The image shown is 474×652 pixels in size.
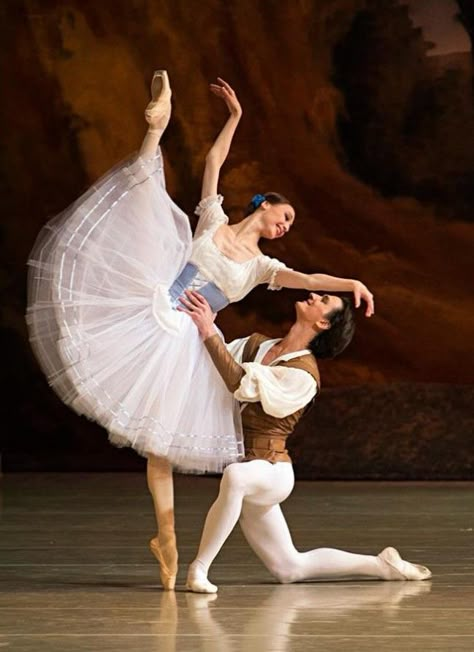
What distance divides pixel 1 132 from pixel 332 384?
113 inches

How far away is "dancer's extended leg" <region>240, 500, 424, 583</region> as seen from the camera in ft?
14.6

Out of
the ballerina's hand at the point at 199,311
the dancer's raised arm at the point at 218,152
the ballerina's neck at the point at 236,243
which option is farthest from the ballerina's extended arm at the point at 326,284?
the dancer's raised arm at the point at 218,152

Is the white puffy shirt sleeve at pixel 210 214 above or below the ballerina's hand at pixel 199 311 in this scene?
above

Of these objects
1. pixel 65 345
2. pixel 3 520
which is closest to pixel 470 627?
pixel 65 345

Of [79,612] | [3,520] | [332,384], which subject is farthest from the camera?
[332,384]

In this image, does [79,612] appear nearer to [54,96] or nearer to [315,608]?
[315,608]

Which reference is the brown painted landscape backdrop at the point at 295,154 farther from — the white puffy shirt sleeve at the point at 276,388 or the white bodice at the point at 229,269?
the white puffy shirt sleeve at the point at 276,388

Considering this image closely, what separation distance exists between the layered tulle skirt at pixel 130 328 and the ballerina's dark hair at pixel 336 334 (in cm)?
32

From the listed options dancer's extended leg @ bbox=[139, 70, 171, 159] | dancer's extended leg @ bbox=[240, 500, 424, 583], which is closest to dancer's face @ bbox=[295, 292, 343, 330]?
dancer's extended leg @ bbox=[240, 500, 424, 583]

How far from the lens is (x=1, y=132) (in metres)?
10.2

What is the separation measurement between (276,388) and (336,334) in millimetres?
282

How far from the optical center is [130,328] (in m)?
4.51

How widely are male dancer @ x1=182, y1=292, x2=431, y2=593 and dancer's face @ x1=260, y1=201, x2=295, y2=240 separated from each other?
358mm

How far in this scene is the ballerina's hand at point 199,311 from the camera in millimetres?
4543
